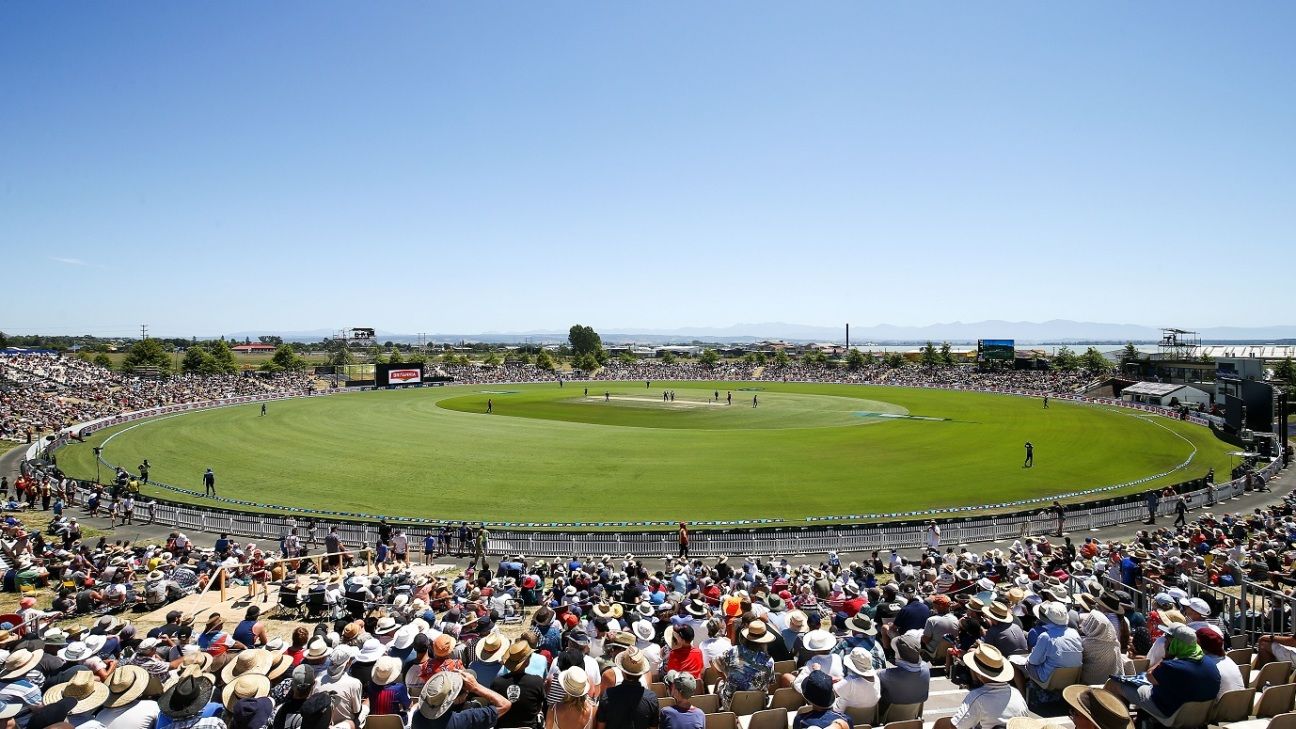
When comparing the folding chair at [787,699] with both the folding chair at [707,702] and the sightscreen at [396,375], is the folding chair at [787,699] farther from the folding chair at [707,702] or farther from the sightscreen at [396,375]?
the sightscreen at [396,375]

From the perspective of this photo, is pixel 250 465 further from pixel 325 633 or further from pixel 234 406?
pixel 234 406

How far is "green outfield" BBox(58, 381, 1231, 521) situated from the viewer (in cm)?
2888

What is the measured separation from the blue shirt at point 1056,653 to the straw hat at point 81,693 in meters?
10.2

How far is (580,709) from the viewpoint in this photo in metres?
6.37

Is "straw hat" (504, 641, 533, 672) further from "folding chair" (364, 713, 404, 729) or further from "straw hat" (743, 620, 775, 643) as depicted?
"straw hat" (743, 620, 775, 643)

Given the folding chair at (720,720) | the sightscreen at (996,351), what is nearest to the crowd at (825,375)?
the sightscreen at (996,351)

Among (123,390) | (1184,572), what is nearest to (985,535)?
(1184,572)

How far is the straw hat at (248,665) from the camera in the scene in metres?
7.45

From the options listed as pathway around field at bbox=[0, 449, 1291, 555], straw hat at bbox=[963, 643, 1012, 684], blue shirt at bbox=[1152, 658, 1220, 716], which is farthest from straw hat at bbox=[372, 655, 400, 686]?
pathway around field at bbox=[0, 449, 1291, 555]

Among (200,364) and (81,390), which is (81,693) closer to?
(81,390)

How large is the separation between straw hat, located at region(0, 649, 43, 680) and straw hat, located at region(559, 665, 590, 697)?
6.39m

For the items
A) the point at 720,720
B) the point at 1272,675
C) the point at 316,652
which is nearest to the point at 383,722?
the point at 316,652

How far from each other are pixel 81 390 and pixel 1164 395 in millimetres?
112204

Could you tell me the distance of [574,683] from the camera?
6.30 m
